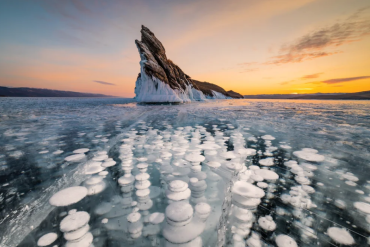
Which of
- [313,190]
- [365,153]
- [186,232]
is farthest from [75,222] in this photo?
[365,153]

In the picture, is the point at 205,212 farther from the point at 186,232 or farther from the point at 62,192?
the point at 62,192

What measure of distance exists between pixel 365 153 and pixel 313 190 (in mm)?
2677

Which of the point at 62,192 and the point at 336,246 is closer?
the point at 336,246

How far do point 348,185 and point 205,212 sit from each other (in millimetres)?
2075

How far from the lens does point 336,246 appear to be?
1.19m

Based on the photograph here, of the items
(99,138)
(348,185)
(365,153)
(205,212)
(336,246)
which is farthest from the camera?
(99,138)

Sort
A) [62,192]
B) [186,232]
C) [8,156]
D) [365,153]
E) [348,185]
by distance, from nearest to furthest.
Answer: [186,232] < [62,192] < [348,185] < [8,156] < [365,153]

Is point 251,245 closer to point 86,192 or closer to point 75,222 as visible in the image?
point 75,222

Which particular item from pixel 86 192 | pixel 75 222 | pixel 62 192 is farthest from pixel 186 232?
pixel 62 192

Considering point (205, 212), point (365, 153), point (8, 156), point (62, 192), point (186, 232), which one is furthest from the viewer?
point (365, 153)

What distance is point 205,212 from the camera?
5.06 feet

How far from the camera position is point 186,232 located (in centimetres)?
131

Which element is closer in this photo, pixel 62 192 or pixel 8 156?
pixel 62 192

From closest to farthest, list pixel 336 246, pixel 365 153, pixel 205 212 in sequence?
pixel 336 246 → pixel 205 212 → pixel 365 153
